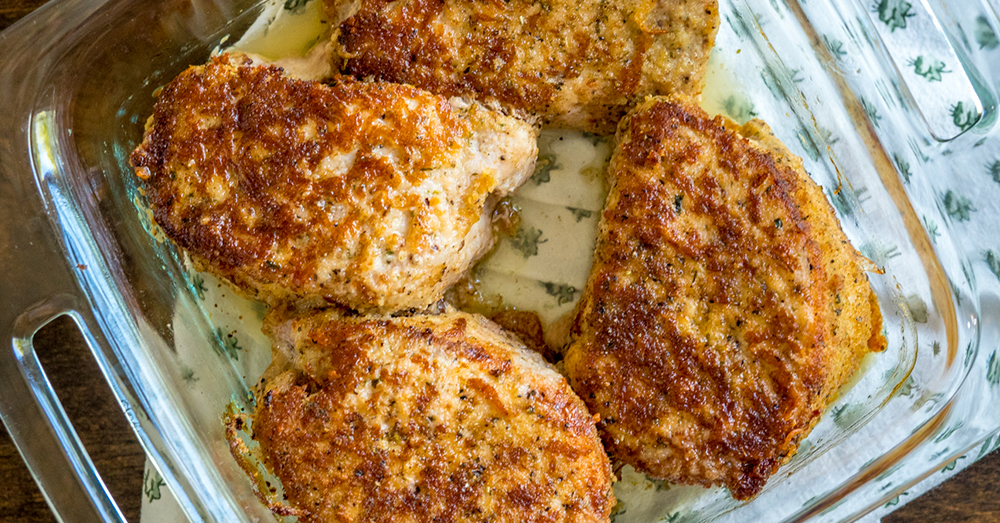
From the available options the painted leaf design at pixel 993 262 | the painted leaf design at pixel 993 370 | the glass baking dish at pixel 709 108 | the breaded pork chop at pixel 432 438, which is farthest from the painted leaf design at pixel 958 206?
the breaded pork chop at pixel 432 438

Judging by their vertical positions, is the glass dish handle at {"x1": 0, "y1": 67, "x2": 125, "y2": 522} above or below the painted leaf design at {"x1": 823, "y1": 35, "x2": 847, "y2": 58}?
above

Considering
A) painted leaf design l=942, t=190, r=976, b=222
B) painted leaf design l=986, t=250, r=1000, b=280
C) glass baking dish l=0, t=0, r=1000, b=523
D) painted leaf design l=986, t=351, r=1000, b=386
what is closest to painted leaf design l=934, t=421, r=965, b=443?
glass baking dish l=0, t=0, r=1000, b=523

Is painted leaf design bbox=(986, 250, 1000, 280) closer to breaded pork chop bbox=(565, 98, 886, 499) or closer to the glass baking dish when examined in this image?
the glass baking dish

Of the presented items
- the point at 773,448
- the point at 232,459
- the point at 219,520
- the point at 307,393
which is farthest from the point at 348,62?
the point at 773,448

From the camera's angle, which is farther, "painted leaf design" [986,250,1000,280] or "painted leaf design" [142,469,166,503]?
"painted leaf design" [142,469,166,503]

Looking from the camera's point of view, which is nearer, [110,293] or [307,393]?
[307,393]

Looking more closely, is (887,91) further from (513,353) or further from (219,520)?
(219,520)

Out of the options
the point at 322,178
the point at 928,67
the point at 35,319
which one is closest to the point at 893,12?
the point at 928,67
